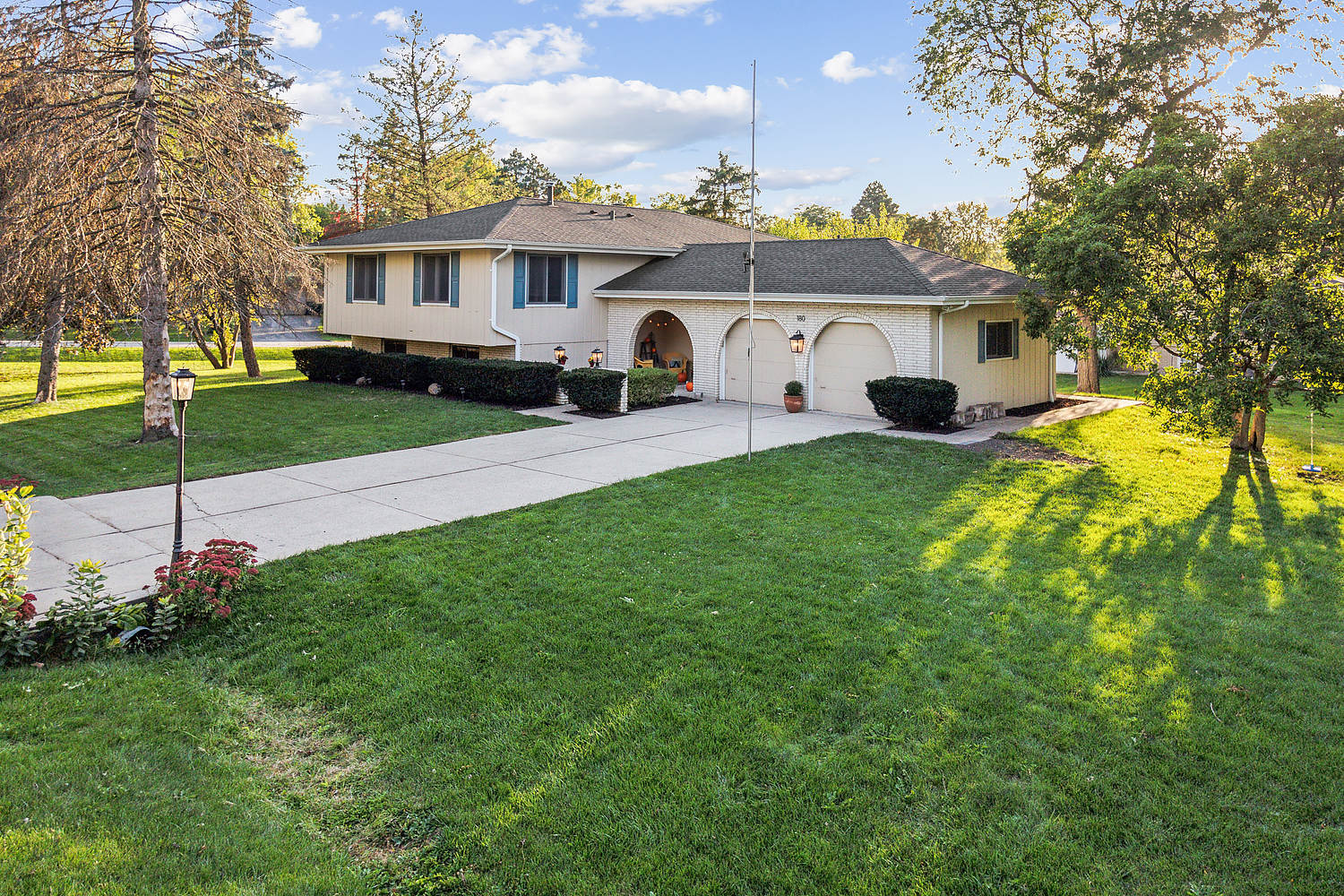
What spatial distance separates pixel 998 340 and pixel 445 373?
12280 millimetres

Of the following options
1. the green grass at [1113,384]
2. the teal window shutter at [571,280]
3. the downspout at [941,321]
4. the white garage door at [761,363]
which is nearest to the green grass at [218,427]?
the teal window shutter at [571,280]

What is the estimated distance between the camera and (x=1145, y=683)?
5.54 m

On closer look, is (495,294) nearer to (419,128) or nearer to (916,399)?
(916,399)

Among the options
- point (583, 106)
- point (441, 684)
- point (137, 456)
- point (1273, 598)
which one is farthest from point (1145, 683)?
point (583, 106)

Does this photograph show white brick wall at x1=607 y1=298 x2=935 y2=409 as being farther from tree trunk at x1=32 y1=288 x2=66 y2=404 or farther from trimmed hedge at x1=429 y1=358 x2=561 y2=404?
tree trunk at x1=32 y1=288 x2=66 y2=404

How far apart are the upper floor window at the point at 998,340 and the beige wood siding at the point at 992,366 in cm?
10

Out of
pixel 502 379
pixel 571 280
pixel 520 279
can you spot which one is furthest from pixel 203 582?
pixel 571 280

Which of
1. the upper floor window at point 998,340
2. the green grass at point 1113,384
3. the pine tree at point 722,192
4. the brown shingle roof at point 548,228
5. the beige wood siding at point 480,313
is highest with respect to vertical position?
the pine tree at point 722,192

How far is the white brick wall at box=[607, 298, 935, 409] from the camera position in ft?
52.7

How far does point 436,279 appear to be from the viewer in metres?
20.5

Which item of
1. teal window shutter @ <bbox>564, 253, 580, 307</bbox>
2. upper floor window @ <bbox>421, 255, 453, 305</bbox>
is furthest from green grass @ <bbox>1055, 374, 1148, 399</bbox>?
upper floor window @ <bbox>421, 255, 453, 305</bbox>

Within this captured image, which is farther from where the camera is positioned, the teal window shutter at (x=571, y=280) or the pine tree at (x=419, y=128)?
the pine tree at (x=419, y=128)

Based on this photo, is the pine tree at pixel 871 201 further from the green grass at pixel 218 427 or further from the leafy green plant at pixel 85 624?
the leafy green plant at pixel 85 624

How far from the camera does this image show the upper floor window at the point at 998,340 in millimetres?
17391
